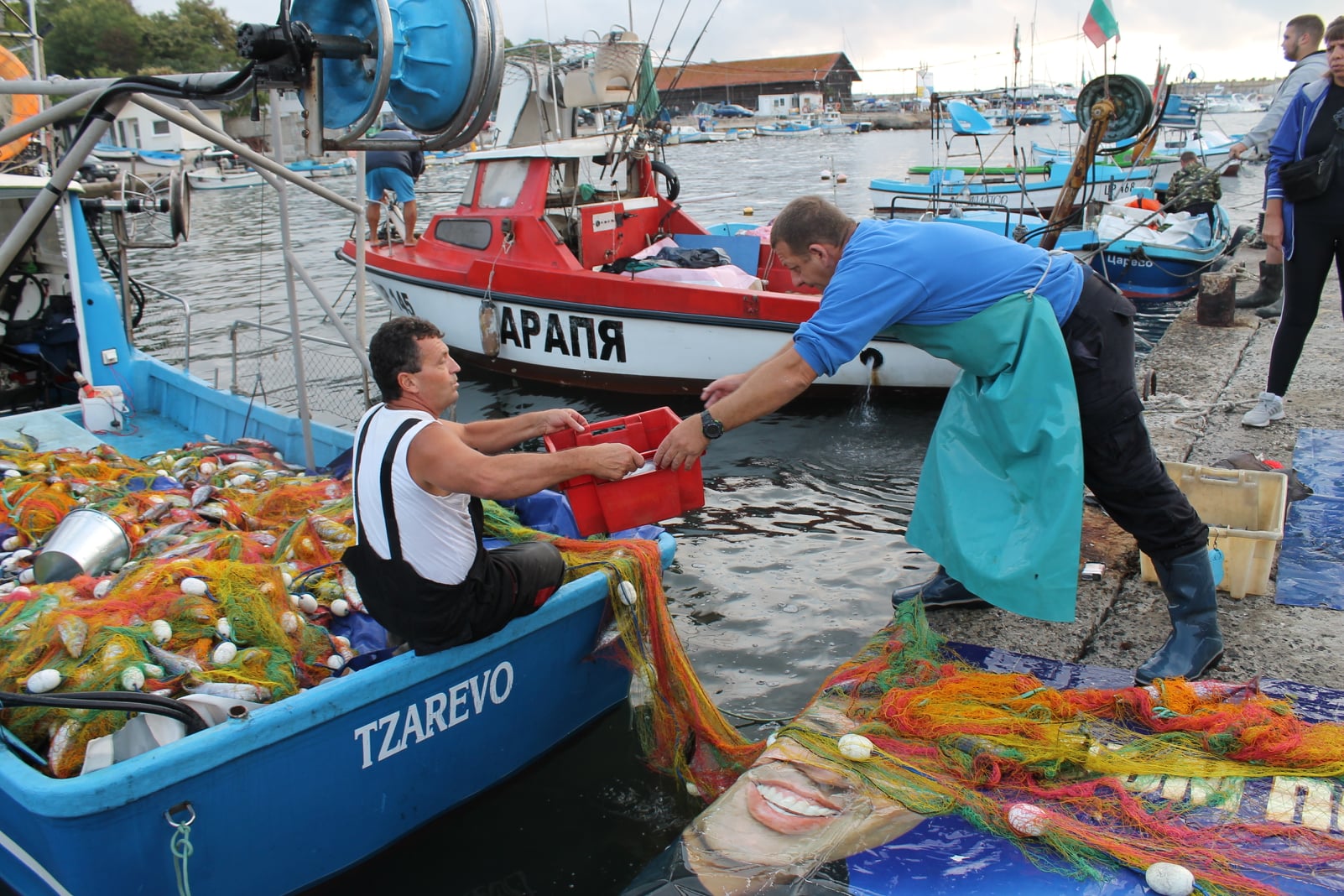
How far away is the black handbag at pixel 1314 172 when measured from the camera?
468 cm

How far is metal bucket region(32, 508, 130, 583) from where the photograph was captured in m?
4.06

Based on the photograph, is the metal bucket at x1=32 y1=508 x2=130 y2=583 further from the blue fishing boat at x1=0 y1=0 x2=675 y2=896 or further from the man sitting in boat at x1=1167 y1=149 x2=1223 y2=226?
the man sitting in boat at x1=1167 y1=149 x2=1223 y2=226

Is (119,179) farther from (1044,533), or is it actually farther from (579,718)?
(1044,533)

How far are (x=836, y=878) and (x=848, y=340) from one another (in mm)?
1573

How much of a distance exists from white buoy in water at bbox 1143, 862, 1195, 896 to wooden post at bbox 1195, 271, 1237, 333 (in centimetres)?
737

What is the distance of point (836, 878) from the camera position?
245 cm

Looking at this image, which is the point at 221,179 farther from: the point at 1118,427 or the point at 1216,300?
the point at 1118,427

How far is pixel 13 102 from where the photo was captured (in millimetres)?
6586

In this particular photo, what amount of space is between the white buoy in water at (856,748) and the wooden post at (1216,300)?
7204 millimetres

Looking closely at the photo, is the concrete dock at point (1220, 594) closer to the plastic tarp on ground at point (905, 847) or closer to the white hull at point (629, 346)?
the plastic tarp on ground at point (905, 847)

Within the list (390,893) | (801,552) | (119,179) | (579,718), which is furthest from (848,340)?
(119,179)

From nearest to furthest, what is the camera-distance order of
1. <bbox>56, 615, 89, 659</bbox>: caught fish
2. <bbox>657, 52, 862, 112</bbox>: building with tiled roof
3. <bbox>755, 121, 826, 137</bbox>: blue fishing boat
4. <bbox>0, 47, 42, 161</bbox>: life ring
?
<bbox>56, 615, 89, 659</bbox>: caught fish < <bbox>0, 47, 42, 161</bbox>: life ring < <bbox>755, 121, 826, 137</bbox>: blue fishing boat < <bbox>657, 52, 862, 112</bbox>: building with tiled roof

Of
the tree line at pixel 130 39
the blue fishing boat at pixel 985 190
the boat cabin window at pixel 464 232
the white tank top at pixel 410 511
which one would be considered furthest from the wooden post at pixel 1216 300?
the tree line at pixel 130 39

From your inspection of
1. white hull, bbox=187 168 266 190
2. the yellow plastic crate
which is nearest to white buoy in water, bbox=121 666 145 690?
the yellow plastic crate
